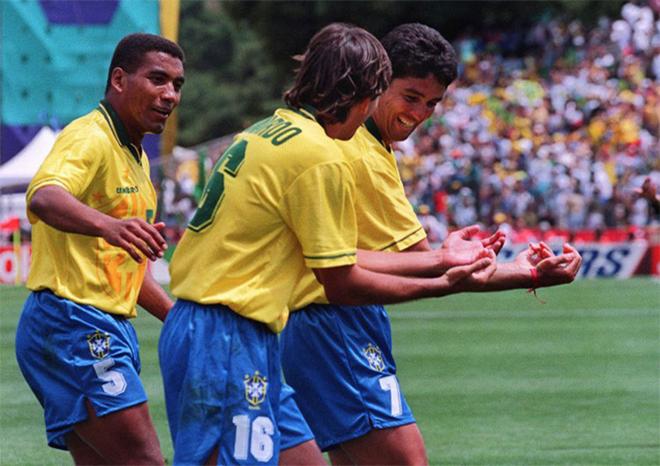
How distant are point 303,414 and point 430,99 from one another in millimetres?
1394

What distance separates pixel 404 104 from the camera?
231 inches

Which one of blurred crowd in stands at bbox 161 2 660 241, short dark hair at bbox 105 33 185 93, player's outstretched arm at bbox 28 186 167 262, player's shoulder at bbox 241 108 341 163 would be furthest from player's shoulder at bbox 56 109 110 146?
blurred crowd in stands at bbox 161 2 660 241

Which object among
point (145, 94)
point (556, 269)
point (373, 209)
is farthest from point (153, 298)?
point (556, 269)

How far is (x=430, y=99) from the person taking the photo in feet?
19.3

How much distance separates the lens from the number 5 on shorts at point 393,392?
5754mm

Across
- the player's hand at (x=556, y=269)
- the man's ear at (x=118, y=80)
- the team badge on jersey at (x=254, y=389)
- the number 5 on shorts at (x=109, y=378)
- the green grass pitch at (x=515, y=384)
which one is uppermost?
the man's ear at (x=118, y=80)

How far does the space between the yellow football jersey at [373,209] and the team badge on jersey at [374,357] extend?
0.88 feet

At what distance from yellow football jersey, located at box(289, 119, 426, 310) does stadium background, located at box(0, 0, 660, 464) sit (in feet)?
13.7

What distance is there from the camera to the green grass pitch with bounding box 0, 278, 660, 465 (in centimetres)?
1009

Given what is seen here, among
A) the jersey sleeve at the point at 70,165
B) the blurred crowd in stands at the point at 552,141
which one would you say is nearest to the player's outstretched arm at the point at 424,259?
the jersey sleeve at the point at 70,165

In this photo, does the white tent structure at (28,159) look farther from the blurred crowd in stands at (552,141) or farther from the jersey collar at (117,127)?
the jersey collar at (117,127)

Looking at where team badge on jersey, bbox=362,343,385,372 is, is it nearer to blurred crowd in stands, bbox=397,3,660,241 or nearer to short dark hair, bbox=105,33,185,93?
short dark hair, bbox=105,33,185,93

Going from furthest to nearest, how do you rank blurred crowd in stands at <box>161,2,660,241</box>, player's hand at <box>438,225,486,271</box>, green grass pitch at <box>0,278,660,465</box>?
blurred crowd in stands at <box>161,2,660,241</box> → green grass pitch at <box>0,278,660,465</box> → player's hand at <box>438,225,486,271</box>

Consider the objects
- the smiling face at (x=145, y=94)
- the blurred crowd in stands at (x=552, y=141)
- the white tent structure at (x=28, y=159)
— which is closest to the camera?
the smiling face at (x=145, y=94)
